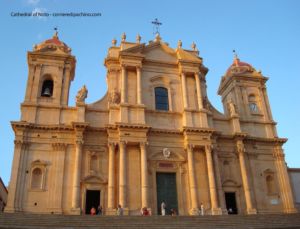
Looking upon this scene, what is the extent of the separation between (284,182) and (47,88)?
17732 mm

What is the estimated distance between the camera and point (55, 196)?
68.0 ft

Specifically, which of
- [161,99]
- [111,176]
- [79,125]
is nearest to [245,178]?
[161,99]

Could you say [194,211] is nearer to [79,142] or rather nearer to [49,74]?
[79,142]

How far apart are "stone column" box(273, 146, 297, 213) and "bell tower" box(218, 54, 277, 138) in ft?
4.96

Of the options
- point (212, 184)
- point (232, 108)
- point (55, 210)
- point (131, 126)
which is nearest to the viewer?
point (55, 210)

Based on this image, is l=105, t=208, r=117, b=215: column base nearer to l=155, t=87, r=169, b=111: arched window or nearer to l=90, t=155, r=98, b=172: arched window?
l=90, t=155, r=98, b=172: arched window

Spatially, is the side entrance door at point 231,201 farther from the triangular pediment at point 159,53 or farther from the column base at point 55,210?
the column base at point 55,210

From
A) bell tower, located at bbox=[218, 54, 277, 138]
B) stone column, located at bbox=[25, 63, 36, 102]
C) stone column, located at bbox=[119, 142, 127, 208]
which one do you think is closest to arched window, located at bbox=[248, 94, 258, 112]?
bell tower, located at bbox=[218, 54, 277, 138]

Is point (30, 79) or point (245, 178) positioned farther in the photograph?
point (30, 79)

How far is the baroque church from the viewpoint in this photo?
21.3 m

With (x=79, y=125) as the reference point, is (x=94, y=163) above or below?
below

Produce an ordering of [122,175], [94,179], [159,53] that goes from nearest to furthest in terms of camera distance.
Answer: [122,175] → [94,179] → [159,53]

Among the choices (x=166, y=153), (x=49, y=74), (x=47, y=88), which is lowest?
(x=166, y=153)

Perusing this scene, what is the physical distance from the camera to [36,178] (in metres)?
21.4
